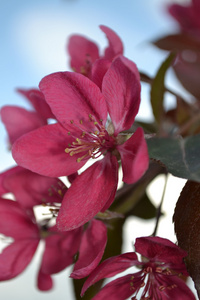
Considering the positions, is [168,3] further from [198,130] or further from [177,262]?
[177,262]

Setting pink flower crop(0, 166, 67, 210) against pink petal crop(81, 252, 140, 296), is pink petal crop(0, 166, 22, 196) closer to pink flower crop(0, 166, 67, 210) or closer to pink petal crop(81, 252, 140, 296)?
pink flower crop(0, 166, 67, 210)

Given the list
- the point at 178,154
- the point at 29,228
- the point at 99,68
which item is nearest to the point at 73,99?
the point at 99,68

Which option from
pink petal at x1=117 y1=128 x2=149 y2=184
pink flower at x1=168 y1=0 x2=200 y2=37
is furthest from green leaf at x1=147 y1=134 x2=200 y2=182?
pink flower at x1=168 y1=0 x2=200 y2=37

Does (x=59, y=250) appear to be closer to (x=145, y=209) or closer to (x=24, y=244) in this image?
(x=24, y=244)

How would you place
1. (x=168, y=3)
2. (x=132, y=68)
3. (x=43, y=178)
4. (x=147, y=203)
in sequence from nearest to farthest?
(x=132, y=68), (x=43, y=178), (x=147, y=203), (x=168, y=3)

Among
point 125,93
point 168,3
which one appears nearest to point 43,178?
point 125,93

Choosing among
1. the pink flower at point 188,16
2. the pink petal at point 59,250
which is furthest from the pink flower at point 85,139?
the pink flower at point 188,16
